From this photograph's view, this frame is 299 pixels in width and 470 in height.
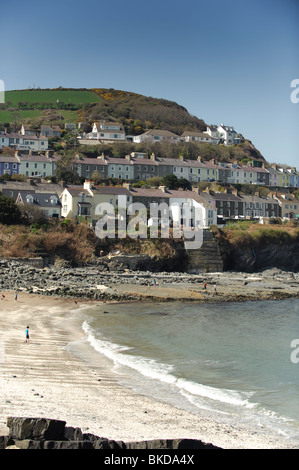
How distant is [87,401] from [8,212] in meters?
32.2

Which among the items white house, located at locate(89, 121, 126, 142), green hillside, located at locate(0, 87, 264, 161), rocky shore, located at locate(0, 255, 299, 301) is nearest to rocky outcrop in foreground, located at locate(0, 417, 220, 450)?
rocky shore, located at locate(0, 255, 299, 301)

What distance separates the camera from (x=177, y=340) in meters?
19.6

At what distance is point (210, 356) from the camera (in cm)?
1722

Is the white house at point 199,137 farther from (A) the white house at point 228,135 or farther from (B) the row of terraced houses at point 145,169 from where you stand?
(B) the row of terraced houses at point 145,169

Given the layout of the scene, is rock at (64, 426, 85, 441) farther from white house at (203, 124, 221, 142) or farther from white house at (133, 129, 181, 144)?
white house at (203, 124, 221, 142)

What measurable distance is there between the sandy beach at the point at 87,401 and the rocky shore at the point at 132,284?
1256cm

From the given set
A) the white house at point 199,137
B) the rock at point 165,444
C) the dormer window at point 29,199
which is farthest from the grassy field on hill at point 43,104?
the rock at point 165,444

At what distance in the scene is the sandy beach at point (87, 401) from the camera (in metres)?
9.73

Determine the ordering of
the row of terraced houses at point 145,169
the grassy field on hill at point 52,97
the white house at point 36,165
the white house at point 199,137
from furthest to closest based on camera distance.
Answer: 1. the grassy field on hill at point 52,97
2. the white house at point 199,137
3. the row of terraced houses at point 145,169
4. the white house at point 36,165

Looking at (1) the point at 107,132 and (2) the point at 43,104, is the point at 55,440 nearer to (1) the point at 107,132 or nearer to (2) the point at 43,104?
(1) the point at 107,132

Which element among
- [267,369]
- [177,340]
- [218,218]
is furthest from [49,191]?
[267,369]

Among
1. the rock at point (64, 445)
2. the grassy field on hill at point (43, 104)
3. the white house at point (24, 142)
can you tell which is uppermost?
the grassy field on hill at point (43, 104)

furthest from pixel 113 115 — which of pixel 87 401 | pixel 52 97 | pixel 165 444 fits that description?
pixel 165 444
